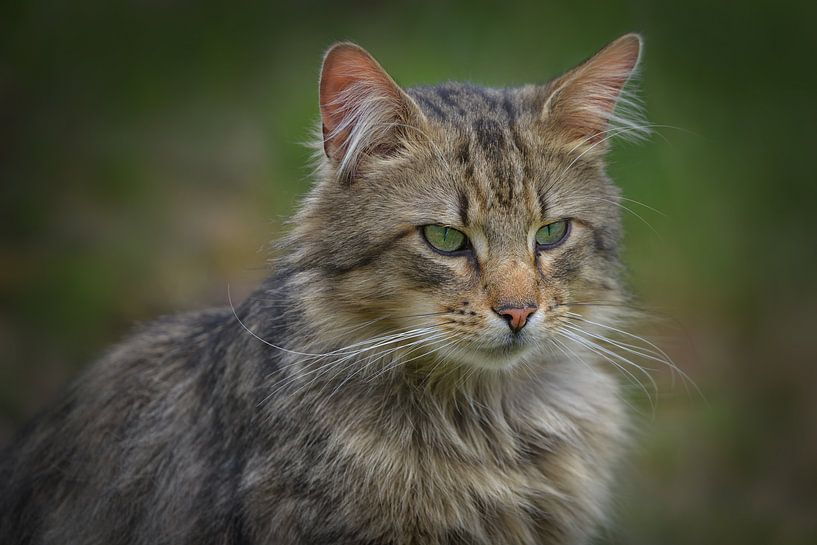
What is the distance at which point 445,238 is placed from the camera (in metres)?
3.43

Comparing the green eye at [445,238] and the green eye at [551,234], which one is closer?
the green eye at [445,238]

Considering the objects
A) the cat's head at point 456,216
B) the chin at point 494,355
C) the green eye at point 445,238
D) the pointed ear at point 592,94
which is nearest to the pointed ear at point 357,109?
the cat's head at point 456,216

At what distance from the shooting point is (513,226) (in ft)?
11.2

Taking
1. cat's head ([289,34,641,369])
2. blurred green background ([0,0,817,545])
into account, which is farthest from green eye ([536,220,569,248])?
blurred green background ([0,0,817,545])

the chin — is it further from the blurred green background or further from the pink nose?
the blurred green background

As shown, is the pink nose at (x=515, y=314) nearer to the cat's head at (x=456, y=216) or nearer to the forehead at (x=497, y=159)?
the cat's head at (x=456, y=216)

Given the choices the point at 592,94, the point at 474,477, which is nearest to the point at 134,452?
the point at 474,477

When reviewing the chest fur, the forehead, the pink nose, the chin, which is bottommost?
the chest fur

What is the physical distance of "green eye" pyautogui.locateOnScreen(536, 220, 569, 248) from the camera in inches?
139

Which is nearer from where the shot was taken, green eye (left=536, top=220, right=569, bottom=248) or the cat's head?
the cat's head

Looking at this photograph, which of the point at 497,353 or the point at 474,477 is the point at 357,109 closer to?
the point at 497,353

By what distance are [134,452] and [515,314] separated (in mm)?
1637

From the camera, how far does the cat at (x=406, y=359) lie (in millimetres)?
3398

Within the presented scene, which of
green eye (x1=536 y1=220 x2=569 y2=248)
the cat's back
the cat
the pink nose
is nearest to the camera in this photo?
the pink nose
